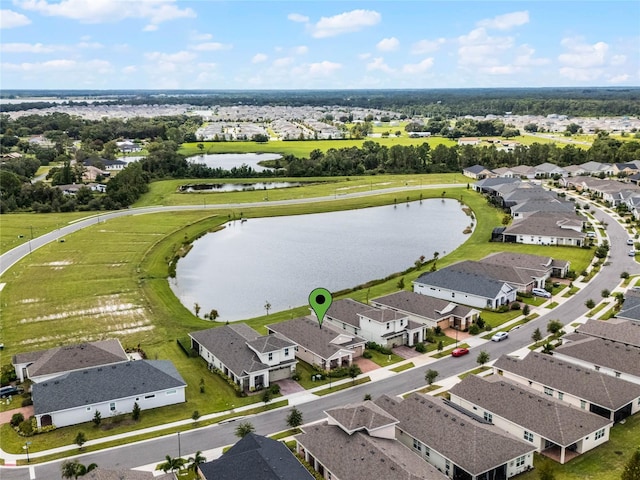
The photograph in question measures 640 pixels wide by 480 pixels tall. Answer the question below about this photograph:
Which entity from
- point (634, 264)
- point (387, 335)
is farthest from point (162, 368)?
point (634, 264)

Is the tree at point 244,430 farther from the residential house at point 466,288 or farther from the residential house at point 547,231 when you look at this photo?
the residential house at point 547,231

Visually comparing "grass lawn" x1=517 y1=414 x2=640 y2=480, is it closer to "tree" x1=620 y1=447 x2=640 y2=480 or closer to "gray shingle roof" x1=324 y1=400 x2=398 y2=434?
"tree" x1=620 y1=447 x2=640 y2=480

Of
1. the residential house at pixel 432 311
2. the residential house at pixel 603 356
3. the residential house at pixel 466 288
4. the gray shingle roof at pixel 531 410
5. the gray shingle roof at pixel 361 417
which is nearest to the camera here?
the gray shingle roof at pixel 361 417

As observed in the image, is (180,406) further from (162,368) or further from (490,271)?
(490,271)

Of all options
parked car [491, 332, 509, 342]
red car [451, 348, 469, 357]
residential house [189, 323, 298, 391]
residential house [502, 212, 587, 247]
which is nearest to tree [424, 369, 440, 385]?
red car [451, 348, 469, 357]

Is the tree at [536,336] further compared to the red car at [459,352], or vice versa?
the tree at [536,336]

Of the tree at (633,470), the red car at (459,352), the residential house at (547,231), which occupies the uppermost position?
the residential house at (547,231)

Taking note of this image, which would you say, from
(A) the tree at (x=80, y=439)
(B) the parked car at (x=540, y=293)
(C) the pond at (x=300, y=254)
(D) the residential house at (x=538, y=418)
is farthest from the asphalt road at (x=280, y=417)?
(C) the pond at (x=300, y=254)

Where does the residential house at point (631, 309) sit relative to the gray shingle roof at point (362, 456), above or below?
above

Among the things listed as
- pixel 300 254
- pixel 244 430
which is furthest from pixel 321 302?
pixel 300 254
